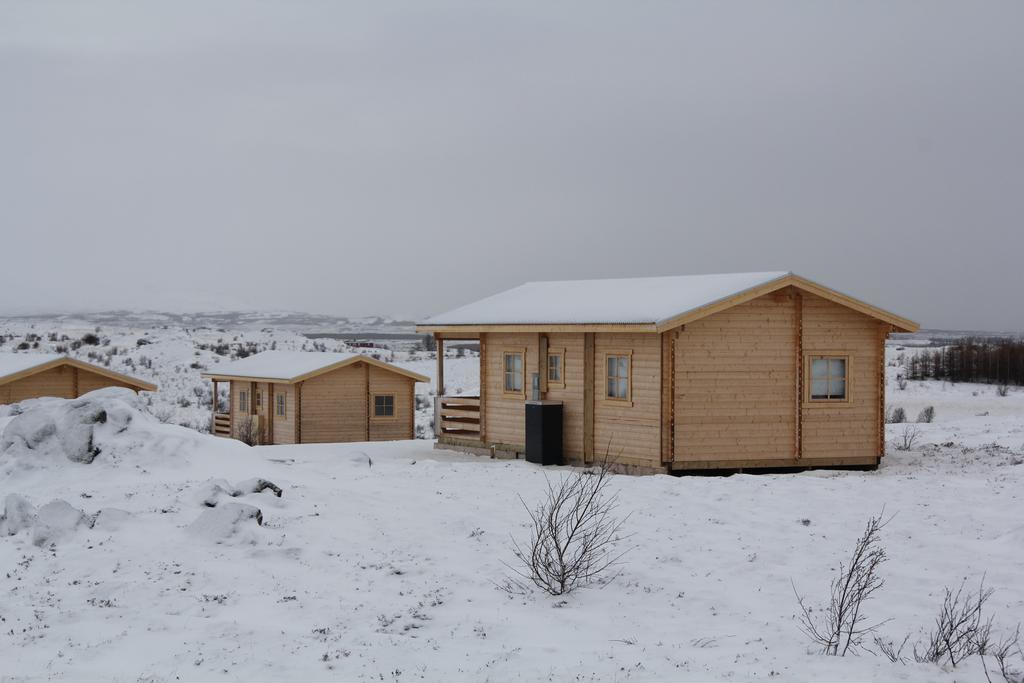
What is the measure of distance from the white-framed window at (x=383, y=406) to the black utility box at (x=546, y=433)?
12194 millimetres

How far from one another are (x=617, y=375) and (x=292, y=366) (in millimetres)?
15002

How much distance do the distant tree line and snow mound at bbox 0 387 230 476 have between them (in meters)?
44.0

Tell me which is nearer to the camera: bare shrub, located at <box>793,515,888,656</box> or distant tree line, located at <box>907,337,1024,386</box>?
bare shrub, located at <box>793,515,888,656</box>

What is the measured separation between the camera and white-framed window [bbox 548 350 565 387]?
69.4 feet

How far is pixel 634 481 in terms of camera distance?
54.9 feet

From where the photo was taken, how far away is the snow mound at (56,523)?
1153 centimetres

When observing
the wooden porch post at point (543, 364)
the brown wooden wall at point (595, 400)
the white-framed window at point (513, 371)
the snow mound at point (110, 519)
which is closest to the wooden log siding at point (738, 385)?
the brown wooden wall at point (595, 400)

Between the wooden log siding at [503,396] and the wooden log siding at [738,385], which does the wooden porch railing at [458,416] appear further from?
the wooden log siding at [738,385]

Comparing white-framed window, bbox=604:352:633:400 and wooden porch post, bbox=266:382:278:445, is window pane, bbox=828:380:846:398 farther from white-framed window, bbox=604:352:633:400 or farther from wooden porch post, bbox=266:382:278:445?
wooden porch post, bbox=266:382:278:445

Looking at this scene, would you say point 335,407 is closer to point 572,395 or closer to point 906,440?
point 572,395

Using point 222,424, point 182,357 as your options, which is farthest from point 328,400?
point 182,357

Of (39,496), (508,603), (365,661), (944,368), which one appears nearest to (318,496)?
(39,496)

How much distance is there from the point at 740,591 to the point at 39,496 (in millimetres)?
8508

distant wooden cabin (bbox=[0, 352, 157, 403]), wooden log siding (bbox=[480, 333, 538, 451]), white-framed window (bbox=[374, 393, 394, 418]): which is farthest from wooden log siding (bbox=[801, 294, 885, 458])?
distant wooden cabin (bbox=[0, 352, 157, 403])
